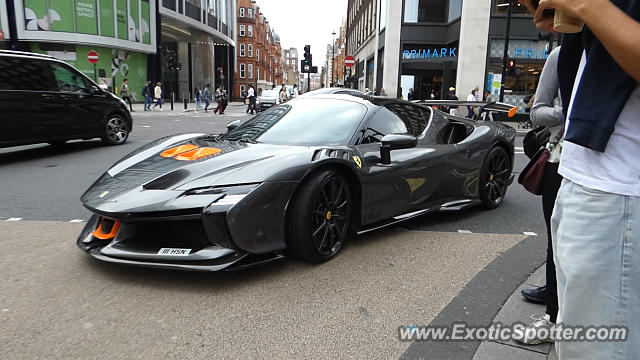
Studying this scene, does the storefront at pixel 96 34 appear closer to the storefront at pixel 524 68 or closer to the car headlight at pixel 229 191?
the storefront at pixel 524 68

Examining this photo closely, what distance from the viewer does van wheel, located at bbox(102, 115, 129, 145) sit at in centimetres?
950

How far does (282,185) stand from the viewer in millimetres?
3035

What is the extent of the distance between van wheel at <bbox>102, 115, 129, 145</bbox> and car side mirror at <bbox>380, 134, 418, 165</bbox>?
746cm

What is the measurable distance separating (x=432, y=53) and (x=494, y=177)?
2310 centimetres

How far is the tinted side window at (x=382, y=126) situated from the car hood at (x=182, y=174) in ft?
2.28

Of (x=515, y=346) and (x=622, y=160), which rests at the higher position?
(x=622, y=160)

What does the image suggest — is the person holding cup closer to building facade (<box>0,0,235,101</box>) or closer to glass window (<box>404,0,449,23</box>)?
glass window (<box>404,0,449,23</box>)

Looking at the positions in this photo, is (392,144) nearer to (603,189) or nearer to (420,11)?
(603,189)

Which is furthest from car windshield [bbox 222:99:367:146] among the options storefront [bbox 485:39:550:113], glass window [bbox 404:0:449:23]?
glass window [bbox 404:0:449:23]

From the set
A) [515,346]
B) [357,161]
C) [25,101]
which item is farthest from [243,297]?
[25,101]

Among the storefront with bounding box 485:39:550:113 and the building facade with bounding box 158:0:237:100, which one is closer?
the storefront with bounding box 485:39:550:113

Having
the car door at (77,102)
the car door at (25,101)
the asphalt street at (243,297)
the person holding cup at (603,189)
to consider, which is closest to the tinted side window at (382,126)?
the asphalt street at (243,297)

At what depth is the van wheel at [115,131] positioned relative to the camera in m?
9.50

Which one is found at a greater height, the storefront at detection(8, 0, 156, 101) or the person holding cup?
the storefront at detection(8, 0, 156, 101)
